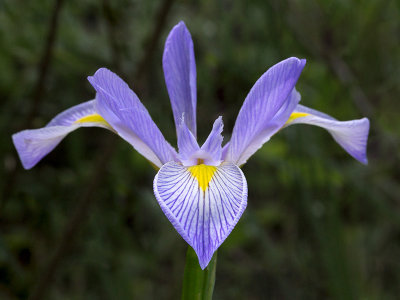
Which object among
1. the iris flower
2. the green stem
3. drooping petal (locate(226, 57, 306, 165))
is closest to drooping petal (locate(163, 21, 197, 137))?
the iris flower

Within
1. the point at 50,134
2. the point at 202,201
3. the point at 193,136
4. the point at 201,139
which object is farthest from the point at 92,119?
the point at 201,139

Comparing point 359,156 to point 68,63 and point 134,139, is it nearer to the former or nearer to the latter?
point 134,139

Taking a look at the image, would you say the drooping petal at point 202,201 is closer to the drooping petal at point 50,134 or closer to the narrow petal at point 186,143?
the narrow petal at point 186,143

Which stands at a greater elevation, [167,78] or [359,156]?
[167,78]

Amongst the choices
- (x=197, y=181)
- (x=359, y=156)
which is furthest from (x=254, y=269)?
(x=197, y=181)

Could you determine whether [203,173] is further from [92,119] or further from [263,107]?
[92,119]

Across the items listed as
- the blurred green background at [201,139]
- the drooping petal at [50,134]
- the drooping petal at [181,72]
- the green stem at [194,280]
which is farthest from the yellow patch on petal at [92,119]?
the blurred green background at [201,139]

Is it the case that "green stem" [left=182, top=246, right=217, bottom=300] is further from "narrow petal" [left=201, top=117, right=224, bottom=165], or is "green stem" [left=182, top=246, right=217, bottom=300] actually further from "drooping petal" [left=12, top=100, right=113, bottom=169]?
"drooping petal" [left=12, top=100, right=113, bottom=169]
